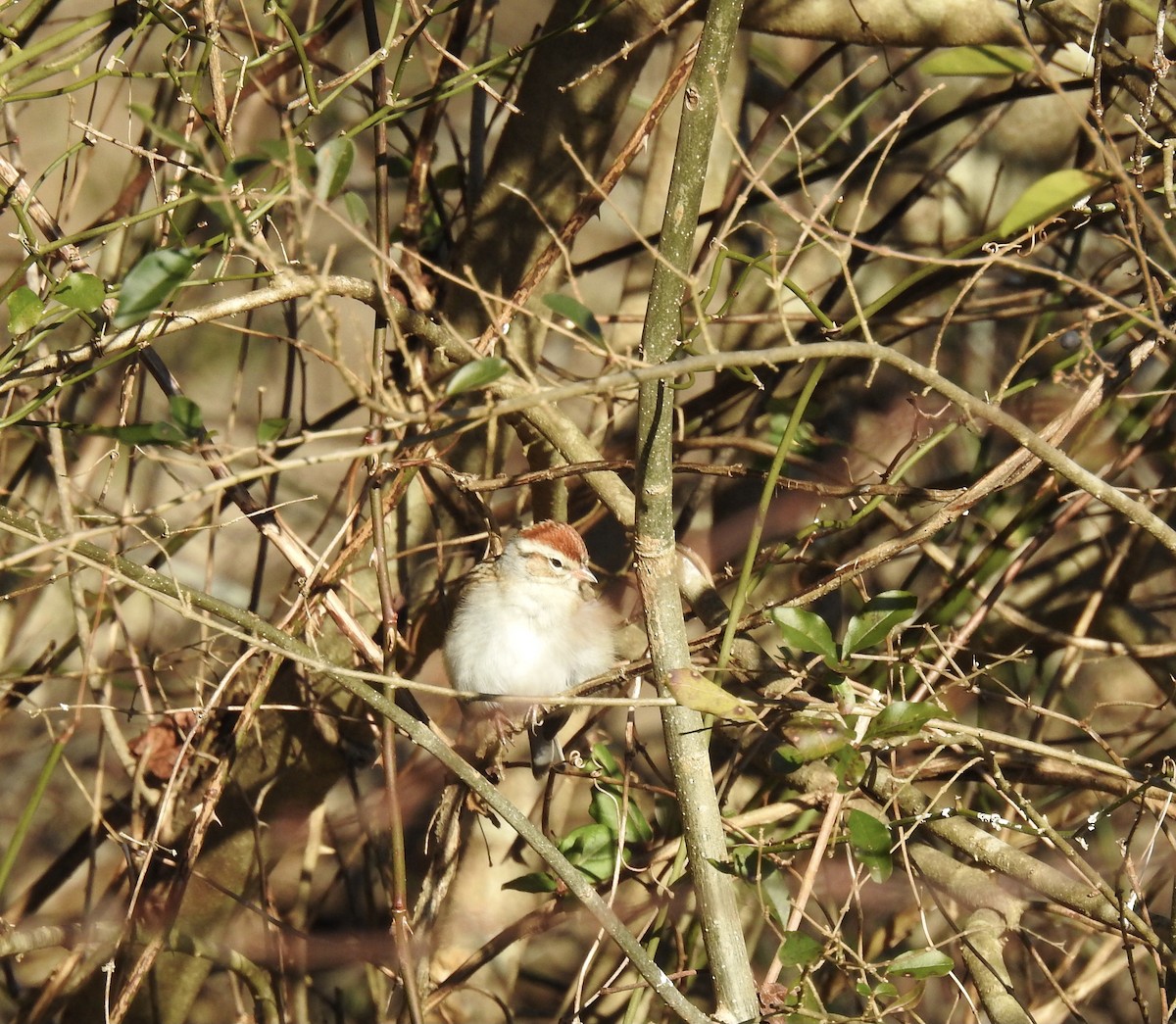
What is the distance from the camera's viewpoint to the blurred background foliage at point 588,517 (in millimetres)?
2195

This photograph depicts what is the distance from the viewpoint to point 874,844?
6.48 ft

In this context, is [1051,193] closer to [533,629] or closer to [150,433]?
[150,433]

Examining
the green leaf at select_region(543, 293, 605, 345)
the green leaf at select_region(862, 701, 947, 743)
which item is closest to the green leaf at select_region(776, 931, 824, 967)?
the green leaf at select_region(862, 701, 947, 743)

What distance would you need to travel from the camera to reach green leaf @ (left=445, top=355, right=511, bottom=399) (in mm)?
1453

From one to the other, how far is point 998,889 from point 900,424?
1711 mm

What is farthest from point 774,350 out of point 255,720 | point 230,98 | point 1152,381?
point 1152,381

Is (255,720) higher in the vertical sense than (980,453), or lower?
lower

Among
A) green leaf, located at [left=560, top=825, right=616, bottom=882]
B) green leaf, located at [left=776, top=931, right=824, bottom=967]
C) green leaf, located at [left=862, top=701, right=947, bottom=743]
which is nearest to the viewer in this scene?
green leaf, located at [left=862, top=701, right=947, bottom=743]

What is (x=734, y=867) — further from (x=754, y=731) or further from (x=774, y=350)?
(x=774, y=350)

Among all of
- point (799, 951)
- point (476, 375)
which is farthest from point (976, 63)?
point (799, 951)

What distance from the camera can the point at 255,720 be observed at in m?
2.87

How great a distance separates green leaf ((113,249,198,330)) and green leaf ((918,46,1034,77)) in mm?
994

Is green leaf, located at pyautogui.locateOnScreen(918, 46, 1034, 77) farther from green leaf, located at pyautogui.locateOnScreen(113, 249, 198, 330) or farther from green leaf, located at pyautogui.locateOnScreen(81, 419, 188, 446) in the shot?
green leaf, located at pyautogui.locateOnScreen(81, 419, 188, 446)

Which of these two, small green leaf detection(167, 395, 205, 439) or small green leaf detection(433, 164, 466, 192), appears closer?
small green leaf detection(167, 395, 205, 439)
